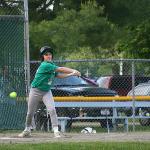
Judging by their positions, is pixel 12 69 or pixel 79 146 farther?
pixel 12 69

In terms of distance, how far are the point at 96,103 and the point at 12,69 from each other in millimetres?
2500

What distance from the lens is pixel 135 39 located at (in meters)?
33.0

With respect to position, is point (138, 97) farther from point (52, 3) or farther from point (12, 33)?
point (52, 3)

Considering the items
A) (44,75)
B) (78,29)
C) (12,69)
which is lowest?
(44,75)

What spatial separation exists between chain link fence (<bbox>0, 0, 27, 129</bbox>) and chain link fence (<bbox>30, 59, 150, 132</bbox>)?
0.87 m

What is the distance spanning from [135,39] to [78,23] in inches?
469

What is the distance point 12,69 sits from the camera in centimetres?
1627

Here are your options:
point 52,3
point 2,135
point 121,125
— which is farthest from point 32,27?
point 2,135

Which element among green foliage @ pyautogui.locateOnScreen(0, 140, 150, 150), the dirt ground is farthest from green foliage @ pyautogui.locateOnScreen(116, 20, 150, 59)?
green foliage @ pyautogui.locateOnScreen(0, 140, 150, 150)

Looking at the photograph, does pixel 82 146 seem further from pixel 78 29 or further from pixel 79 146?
pixel 78 29

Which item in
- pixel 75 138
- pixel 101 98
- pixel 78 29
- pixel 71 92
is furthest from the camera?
pixel 78 29

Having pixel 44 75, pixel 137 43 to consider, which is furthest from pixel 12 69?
pixel 137 43

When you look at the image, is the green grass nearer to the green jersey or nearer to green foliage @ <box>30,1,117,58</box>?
the green jersey

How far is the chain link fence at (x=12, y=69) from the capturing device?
16.2 m
